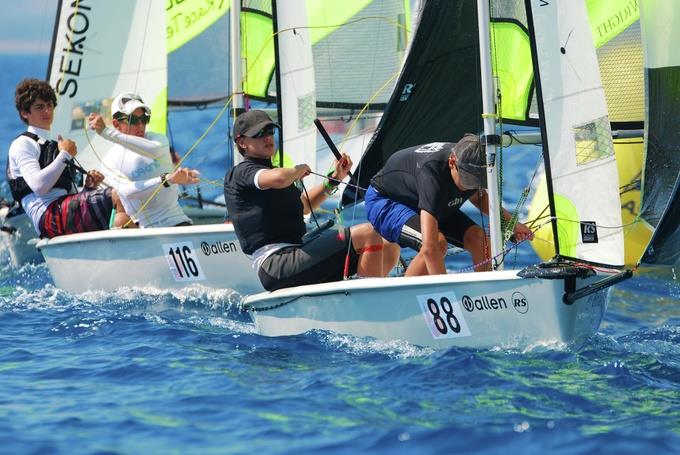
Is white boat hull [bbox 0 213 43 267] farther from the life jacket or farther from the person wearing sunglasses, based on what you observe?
the person wearing sunglasses

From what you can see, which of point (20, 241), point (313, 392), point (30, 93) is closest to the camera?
point (313, 392)

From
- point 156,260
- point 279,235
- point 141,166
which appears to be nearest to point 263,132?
point 279,235

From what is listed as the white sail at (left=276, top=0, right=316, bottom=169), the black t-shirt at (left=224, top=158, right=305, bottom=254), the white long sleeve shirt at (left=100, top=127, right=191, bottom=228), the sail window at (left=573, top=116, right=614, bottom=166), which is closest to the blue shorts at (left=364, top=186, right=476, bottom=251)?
the black t-shirt at (left=224, top=158, right=305, bottom=254)

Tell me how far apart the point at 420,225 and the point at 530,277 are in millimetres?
877

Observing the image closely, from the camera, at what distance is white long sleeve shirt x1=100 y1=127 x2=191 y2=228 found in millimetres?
8203

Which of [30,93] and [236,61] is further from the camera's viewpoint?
[236,61]

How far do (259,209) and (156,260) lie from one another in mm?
1838

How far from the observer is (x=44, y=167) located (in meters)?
Answer: 8.19

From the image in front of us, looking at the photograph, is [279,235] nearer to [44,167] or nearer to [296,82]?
[296,82]

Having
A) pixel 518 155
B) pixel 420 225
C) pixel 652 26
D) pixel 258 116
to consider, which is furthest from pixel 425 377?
pixel 518 155

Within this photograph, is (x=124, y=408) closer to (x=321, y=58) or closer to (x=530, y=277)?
(x=530, y=277)

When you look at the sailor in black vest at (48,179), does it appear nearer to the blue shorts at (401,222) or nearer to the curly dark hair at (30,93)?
the curly dark hair at (30,93)

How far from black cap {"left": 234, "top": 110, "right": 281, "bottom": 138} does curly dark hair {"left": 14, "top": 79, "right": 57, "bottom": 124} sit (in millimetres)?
2159

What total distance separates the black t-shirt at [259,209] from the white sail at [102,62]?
361cm
